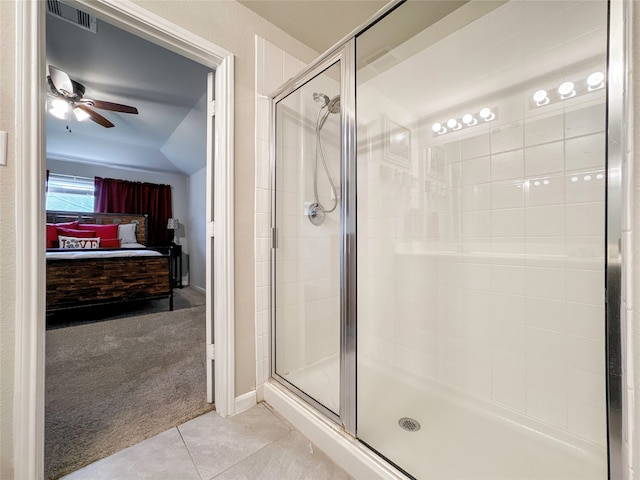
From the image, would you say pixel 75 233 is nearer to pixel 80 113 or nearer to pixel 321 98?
pixel 80 113

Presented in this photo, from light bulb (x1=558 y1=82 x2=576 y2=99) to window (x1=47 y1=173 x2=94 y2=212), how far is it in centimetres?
657

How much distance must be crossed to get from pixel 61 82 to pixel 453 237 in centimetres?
342

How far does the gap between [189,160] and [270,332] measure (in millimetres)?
4220

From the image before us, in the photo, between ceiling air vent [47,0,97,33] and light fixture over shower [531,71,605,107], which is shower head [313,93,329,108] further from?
ceiling air vent [47,0,97,33]

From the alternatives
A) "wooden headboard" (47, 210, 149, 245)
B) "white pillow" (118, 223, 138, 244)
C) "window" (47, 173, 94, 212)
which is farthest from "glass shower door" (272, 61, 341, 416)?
"window" (47, 173, 94, 212)

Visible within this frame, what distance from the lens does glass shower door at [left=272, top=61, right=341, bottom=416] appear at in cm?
159

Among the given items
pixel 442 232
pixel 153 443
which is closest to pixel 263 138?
pixel 442 232

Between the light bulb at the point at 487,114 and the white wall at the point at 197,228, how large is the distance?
457 cm

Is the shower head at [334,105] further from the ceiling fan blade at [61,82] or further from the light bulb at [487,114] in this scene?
the ceiling fan blade at [61,82]

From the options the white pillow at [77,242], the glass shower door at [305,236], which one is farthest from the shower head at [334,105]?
the white pillow at [77,242]

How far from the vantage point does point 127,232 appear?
15.9 feet

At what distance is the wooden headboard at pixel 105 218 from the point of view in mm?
4492

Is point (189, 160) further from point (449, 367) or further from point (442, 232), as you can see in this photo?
point (449, 367)

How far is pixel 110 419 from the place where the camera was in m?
1.44
